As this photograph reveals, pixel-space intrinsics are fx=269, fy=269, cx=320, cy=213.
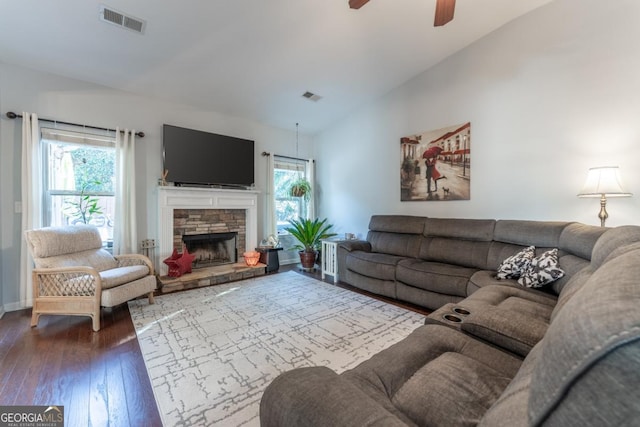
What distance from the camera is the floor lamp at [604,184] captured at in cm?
236

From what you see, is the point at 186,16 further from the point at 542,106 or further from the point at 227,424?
the point at 542,106

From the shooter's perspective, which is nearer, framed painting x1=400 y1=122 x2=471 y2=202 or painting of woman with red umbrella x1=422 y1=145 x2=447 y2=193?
framed painting x1=400 y1=122 x2=471 y2=202

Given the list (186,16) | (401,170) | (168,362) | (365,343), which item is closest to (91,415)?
(168,362)

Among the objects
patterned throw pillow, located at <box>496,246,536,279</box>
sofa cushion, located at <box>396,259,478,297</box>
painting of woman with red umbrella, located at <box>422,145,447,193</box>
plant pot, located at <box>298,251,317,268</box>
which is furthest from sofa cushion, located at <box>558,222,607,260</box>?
plant pot, located at <box>298,251,317,268</box>

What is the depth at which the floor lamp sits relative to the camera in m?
2.36

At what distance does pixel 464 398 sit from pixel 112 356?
249 cm

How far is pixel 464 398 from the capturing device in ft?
3.14

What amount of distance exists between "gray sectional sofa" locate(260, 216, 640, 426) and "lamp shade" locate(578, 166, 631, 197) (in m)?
0.38

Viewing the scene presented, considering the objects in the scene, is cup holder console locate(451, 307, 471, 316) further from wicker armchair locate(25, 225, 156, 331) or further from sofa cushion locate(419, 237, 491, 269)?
wicker armchair locate(25, 225, 156, 331)

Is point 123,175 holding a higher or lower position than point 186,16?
lower

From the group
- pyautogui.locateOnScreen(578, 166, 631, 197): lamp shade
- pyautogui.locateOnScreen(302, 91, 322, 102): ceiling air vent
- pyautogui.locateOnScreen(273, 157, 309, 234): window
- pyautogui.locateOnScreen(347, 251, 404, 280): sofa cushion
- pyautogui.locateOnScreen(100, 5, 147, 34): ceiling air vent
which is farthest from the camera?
pyautogui.locateOnScreen(273, 157, 309, 234): window

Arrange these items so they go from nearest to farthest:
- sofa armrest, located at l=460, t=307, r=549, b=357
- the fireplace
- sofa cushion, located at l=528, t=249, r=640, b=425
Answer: sofa cushion, located at l=528, t=249, r=640, b=425
sofa armrest, located at l=460, t=307, r=549, b=357
the fireplace

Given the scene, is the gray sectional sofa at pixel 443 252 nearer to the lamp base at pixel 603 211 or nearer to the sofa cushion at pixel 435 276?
Result: the sofa cushion at pixel 435 276

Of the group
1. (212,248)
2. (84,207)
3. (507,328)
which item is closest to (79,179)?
(84,207)
